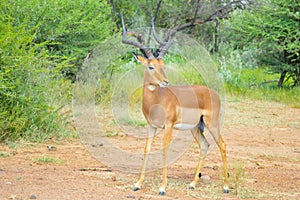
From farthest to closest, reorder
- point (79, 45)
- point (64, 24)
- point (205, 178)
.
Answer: point (79, 45)
point (64, 24)
point (205, 178)

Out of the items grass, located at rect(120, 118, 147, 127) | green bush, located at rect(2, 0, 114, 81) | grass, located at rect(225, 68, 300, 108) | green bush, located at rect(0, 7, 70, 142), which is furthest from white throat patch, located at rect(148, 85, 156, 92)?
grass, located at rect(225, 68, 300, 108)

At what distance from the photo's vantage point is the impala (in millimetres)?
6055

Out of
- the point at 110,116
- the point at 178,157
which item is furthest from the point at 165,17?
the point at 178,157

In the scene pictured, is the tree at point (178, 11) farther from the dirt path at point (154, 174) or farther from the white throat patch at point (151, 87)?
the white throat patch at point (151, 87)

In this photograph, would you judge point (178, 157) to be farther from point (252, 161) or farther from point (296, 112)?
point (296, 112)

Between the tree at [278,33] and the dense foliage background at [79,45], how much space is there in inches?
1.0

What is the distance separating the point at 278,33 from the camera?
15.4m

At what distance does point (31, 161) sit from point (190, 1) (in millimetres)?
14397

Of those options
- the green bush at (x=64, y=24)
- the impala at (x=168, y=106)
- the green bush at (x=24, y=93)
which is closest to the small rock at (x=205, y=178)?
the impala at (x=168, y=106)

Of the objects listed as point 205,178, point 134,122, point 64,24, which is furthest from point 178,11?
point 205,178

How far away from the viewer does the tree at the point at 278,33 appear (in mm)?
15344

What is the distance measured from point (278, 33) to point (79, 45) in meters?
5.52

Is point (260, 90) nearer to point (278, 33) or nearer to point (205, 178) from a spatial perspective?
point (278, 33)

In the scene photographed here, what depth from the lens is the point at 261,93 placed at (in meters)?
14.8
